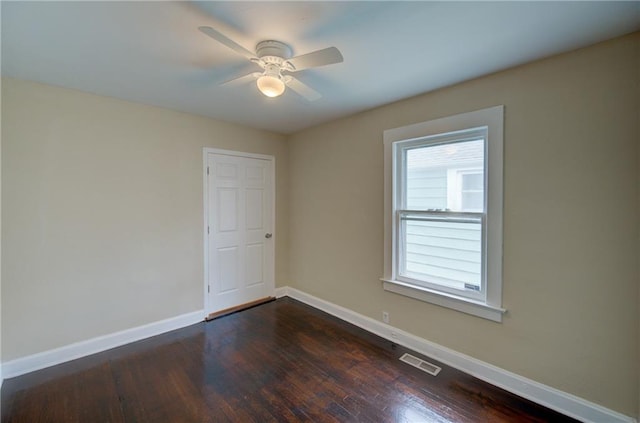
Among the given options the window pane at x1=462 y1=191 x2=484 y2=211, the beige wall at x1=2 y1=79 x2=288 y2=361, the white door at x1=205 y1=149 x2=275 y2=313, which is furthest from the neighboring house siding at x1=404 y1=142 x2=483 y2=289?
the beige wall at x1=2 y1=79 x2=288 y2=361

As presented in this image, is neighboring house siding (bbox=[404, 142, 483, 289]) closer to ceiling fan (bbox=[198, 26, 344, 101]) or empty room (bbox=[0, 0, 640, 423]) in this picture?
empty room (bbox=[0, 0, 640, 423])

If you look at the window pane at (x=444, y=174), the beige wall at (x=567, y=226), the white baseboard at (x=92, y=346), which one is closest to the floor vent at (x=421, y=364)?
the beige wall at (x=567, y=226)

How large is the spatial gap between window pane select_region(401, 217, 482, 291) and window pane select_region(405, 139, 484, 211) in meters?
0.17

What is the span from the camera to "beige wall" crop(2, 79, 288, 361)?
89.1 inches

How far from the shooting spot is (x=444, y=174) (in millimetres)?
2494

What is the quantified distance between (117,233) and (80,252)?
32 cm

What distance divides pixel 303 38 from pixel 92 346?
3232 mm

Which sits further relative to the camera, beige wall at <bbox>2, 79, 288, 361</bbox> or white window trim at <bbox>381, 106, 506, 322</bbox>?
beige wall at <bbox>2, 79, 288, 361</bbox>

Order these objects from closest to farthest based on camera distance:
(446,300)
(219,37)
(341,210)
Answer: (219,37) → (446,300) → (341,210)

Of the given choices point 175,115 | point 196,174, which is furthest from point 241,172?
point 175,115

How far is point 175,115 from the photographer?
3.08 m

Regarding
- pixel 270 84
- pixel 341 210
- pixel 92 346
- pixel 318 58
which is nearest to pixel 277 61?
pixel 270 84

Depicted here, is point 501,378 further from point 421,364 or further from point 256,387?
point 256,387

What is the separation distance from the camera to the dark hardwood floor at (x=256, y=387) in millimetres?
1856
